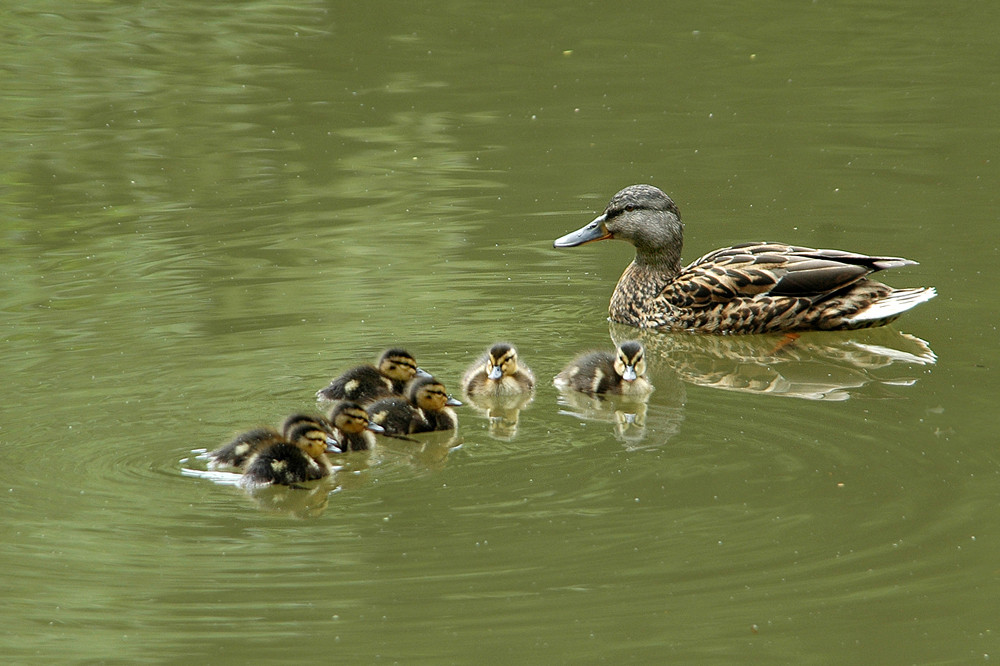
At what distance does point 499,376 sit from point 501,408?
0.15 meters

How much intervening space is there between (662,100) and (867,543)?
8.17 m

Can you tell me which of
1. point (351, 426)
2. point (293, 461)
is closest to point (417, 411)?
point (351, 426)

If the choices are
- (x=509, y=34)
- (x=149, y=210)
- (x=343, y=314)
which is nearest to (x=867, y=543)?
(x=343, y=314)

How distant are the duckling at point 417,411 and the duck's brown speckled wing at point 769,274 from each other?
86.8 inches

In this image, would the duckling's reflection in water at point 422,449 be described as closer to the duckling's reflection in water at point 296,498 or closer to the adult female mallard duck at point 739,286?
the duckling's reflection in water at point 296,498

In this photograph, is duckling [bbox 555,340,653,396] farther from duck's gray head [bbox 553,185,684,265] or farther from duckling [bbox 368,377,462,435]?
duck's gray head [bbox 553,185,684,265]

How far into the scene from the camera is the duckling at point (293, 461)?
539 centimetres

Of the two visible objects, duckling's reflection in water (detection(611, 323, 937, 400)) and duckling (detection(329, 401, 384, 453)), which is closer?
duckling (detection(329, 401, 384, 453))

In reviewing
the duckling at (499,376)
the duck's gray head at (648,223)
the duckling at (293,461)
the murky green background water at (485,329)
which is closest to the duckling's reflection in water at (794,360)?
the murky green background water at (485,329)

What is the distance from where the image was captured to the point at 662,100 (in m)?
12.5

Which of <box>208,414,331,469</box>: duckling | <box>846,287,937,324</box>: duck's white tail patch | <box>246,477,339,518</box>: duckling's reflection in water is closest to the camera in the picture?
<box>246,477,339,518</box>: duckling's reflection in water

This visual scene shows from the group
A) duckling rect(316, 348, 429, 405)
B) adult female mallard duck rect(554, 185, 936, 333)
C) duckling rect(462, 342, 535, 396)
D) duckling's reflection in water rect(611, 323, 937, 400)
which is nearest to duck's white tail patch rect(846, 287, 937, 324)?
adult female mallard duck rect(554, 185, 936, 333)

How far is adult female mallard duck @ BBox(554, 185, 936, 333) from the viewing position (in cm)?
751

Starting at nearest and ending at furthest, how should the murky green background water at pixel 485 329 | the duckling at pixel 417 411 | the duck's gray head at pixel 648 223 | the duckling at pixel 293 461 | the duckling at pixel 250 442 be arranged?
the murky green background water at pixel 485 329 → the duckling at pixel 293 461 → the duckling at pixel 250 442 → the duckling at pixel 417 411 → the duck's gray head at pixel 648 223
